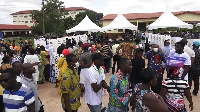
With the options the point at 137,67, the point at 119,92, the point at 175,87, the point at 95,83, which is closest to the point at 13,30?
the point at 137,67

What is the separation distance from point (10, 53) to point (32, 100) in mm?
4267

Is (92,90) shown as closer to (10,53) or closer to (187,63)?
(187,63)

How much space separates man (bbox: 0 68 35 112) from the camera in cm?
242

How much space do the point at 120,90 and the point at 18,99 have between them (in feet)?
4.62

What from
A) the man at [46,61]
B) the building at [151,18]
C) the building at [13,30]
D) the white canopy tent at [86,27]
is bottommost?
the man at [46,61]

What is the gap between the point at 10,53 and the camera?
6242 millimetres

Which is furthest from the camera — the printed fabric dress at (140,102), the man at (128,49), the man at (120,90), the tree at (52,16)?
the tree at (52,16)

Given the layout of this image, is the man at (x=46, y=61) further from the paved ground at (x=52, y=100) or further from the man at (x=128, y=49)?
the man at (x=128, y=49)

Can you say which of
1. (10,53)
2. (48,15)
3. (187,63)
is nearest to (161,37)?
(187,63)

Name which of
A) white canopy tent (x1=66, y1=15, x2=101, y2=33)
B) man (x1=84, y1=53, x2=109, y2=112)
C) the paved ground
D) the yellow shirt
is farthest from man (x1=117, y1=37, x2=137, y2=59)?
white canopy tent (x1=66, y1=15, x2=101, y2=33)

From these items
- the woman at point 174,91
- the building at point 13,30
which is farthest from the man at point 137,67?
the building at point 13,30

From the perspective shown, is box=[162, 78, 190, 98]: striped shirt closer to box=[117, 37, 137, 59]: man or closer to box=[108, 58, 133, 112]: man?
box=[108, 58, 133, 112]: man

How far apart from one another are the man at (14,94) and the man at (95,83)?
3.25ft

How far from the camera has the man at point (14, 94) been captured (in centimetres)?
242
